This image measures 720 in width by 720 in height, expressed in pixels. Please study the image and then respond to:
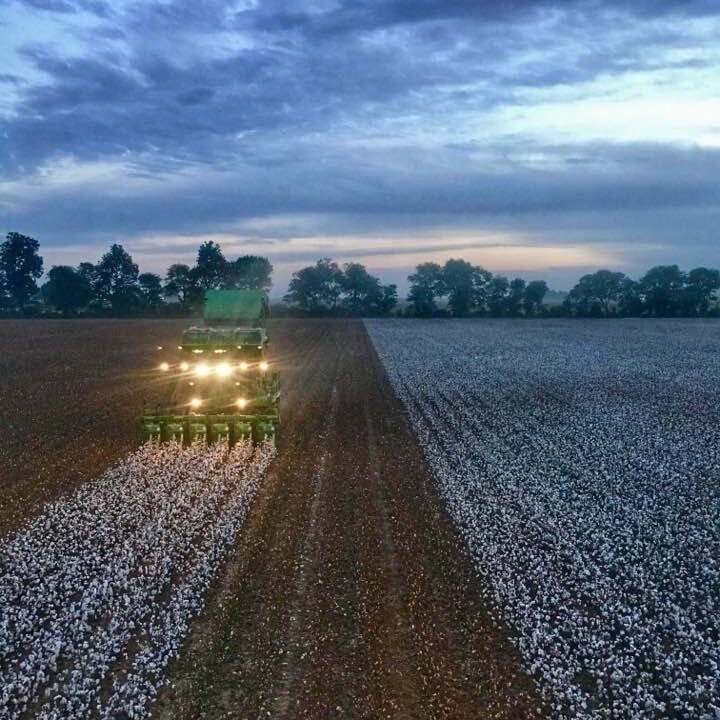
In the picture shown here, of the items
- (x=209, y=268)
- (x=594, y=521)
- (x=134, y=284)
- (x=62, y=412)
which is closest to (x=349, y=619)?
(x=594, y=521)

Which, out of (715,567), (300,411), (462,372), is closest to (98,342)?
(462,372)

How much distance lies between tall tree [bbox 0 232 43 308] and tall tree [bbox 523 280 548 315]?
3934 inches

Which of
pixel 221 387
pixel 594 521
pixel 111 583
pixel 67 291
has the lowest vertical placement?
pixel 111 583

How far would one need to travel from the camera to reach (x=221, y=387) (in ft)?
78.3

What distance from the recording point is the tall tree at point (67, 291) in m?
118

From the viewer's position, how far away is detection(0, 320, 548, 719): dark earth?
947 centimetres

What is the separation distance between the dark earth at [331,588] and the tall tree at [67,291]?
322ft

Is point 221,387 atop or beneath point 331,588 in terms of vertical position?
atop

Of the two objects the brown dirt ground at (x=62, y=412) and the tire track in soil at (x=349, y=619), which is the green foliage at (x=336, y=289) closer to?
the brown dirt ground at (x=62, y=412)

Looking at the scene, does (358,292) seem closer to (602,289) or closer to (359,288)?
(359,288)

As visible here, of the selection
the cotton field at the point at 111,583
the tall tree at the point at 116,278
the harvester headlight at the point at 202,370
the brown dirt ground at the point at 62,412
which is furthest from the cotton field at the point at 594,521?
the tall tree at the point at 116,278

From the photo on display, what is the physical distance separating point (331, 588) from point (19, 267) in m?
150

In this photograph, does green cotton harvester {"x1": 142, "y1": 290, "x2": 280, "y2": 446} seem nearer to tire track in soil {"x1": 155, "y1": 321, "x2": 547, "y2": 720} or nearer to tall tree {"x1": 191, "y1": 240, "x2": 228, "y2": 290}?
tire track in soil {"x1": 155, "y1": 321, "x2": 547, "y2": 720}

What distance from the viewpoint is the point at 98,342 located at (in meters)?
64.7
